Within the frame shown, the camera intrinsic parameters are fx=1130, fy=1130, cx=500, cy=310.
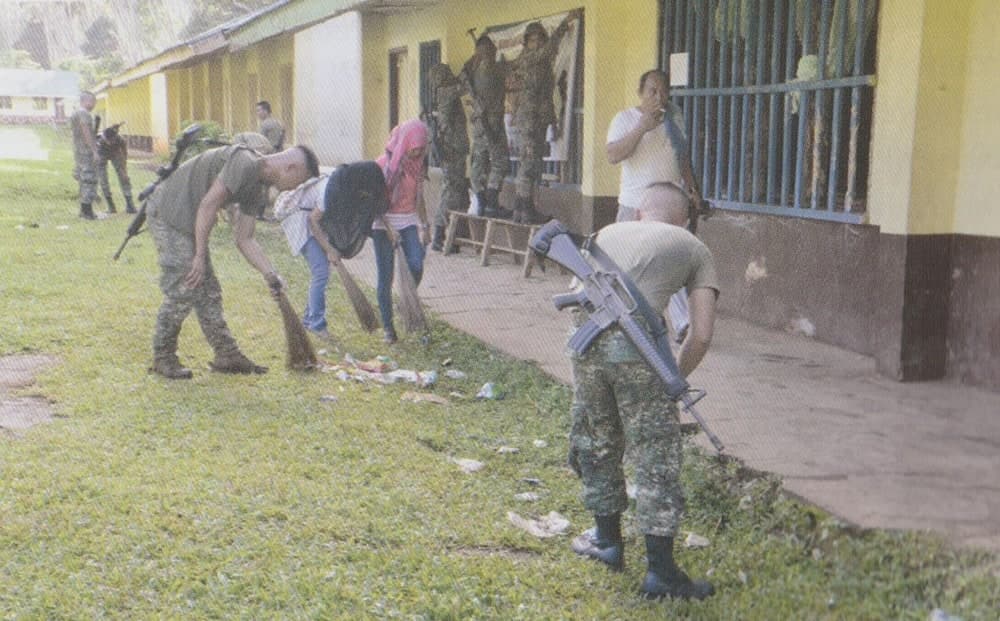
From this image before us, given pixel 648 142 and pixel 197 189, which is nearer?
pixel 197 189

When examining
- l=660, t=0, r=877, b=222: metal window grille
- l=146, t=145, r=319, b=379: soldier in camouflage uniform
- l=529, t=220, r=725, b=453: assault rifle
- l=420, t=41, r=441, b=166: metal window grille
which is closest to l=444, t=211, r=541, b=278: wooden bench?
l=420, t=41, r=441, b=166: metal window grille

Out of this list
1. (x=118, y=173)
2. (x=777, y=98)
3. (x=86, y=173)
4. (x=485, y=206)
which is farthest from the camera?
(x=118, y=173)

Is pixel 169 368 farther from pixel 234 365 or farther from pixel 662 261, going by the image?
Result: pixel 662 261

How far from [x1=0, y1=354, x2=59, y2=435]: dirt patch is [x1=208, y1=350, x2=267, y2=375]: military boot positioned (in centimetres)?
103

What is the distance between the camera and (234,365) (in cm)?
671

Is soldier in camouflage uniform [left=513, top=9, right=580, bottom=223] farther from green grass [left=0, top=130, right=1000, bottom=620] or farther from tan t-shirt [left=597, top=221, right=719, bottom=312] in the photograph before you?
tan t-shirt [left=597, top=221, right=719, bottom=312]

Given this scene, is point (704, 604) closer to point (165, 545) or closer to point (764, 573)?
point (764, 573)

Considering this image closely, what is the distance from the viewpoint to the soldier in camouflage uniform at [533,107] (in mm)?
10844

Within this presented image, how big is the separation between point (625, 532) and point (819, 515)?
72 centimetres

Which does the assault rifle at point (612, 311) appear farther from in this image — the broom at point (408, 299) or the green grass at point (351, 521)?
the broom at point (408, 299)

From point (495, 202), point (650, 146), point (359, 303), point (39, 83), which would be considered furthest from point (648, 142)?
point (39, 83)

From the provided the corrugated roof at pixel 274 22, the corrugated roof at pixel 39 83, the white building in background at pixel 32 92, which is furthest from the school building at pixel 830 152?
the white building in background at pixel 32 92

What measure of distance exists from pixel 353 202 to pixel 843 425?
11.2 feet

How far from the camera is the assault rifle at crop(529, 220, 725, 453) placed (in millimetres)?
3619
